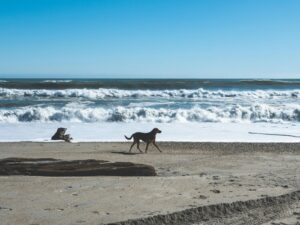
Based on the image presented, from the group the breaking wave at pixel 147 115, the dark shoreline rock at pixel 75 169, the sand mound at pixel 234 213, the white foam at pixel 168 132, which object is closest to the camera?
the sand mound at pixel 234 213

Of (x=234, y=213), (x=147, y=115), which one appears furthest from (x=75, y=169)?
(x=147, y=115)

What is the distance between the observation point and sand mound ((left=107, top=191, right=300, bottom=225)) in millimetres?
5672

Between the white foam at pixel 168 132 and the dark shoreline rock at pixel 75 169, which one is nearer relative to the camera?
the dark shoreline rock at pixel 75 169

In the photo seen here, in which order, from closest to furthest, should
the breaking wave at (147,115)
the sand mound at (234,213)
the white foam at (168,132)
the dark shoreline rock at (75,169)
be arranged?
the sand mound at (234,213) < the dark shoreline rock at (75,169) < the white foam at (168,132) < the breaking wave at (147,115)

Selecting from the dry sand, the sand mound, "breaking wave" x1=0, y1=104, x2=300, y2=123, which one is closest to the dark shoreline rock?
the dry sand

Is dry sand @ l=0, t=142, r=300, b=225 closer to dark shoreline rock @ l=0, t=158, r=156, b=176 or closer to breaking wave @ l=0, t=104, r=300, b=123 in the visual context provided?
dark shoreline rock @ l=0, t=158, r=156, b=176

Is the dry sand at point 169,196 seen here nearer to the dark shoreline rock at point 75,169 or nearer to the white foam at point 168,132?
the dark shoreline rock at point 75,169

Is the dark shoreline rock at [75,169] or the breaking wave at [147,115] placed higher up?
the dark shoreline rock at [75,169]

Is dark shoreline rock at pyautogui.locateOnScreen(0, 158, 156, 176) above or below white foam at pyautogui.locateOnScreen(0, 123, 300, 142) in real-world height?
above

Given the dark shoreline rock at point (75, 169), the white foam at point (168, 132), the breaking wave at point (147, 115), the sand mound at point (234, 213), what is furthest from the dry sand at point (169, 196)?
the breaking wave at point (147, 115)

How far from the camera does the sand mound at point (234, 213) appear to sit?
567cm

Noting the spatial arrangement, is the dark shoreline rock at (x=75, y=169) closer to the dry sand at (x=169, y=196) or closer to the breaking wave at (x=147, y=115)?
the dry sand at (x=169, y=196)

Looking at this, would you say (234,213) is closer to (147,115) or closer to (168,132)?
(168,132)

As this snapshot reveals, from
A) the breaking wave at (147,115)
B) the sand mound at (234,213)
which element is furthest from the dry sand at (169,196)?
the breaking wave at (147,115)
